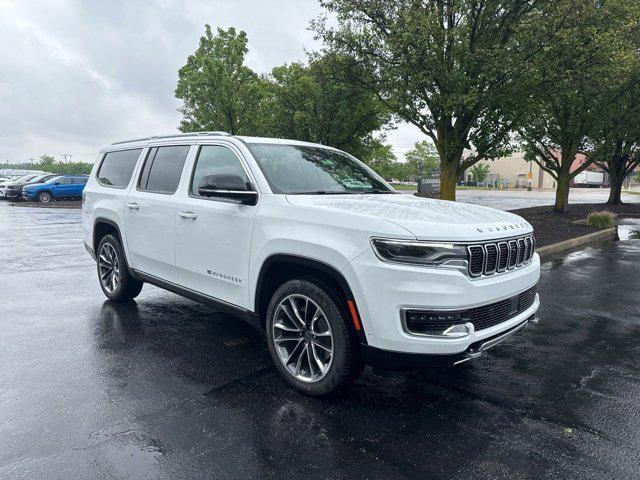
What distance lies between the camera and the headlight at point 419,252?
291 cm

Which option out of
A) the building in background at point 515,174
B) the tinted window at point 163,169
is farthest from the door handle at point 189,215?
the building in background at point 515,174

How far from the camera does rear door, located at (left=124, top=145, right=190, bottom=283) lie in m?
4.69

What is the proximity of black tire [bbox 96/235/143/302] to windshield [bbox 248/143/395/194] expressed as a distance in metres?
2.50

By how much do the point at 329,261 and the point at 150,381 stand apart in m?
1.82

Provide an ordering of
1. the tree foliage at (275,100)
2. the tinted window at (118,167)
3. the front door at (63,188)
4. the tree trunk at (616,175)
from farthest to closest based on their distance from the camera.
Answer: the front door at (63,188) < the tree trunk at (616,175) < the tree foliage at (275,100) < the tinted window at (118,167)

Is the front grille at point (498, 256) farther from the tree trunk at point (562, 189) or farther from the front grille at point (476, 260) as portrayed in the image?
the tree trunk at point (562, 189)

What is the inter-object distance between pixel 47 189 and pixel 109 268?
25.4 metres

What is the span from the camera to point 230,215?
3953mm

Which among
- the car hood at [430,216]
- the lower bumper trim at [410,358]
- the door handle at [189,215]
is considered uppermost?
the car hood at [430,216]

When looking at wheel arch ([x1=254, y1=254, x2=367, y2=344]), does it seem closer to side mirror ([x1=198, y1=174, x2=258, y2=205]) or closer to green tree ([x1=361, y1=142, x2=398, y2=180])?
side mirror ([x1=198, y1=174, x2=258, y2=205])

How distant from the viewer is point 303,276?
3.47 metres

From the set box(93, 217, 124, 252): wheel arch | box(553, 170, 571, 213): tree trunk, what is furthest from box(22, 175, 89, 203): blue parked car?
box(553, 170, 571, 213): tree trunk

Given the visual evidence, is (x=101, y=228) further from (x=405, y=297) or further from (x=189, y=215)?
(x=405, y=297)

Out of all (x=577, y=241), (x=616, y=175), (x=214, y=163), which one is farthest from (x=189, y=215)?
(x=616, y=175)
